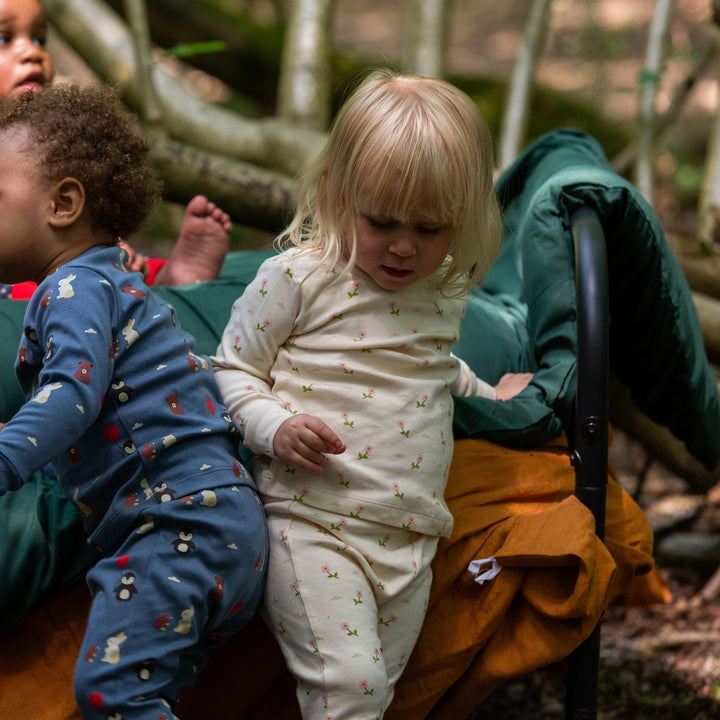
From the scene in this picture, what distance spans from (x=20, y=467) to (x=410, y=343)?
0.68 meters

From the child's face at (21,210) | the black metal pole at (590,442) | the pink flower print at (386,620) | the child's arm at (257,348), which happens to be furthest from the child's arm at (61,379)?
the black metal pole at (590,442)

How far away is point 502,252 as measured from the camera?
261 cm

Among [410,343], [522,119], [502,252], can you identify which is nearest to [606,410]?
[410,343]

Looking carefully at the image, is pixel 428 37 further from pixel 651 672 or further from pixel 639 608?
pixel 651 672

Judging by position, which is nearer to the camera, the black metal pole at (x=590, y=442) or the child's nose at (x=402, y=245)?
the child's nose at (x=402, y=245)

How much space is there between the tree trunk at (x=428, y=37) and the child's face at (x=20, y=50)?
63.2 inches

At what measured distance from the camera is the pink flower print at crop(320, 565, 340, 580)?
4.84 feet

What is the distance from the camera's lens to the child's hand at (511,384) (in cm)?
200

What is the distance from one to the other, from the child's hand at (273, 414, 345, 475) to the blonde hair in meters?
0.30

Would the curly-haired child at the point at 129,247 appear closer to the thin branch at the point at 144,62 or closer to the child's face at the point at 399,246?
the thin branch at the point at 144,62

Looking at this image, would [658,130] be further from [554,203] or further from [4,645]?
[4,645]

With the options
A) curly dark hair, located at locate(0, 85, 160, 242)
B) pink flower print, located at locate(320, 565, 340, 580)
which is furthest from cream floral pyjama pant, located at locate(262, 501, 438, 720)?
curly dark hair, located at locate(0, 85, 160, 242)

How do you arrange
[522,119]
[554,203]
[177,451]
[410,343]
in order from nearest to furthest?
[177,451] < [410,343] < [554,203] < [522,119]

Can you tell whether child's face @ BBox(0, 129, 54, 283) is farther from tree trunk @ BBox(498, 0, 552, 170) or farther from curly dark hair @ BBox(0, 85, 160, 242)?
tree trunk @ BBox(498, 0, 552, 170)
